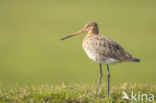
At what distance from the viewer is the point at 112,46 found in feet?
30.1

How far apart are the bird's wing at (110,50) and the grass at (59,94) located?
94cm

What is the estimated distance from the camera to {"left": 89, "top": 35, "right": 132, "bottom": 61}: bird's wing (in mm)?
8969

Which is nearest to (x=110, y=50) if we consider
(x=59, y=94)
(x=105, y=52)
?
(x=105, y=52)

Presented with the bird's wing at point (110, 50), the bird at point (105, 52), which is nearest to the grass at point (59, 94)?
the bird at point (105, 52)

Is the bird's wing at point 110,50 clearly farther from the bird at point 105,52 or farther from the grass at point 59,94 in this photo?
the grass at point 59,94

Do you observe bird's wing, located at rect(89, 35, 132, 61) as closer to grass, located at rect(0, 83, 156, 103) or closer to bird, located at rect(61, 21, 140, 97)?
bird, located at rect(61, 21, 140, 97)

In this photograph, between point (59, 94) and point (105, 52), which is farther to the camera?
point (105, 52)

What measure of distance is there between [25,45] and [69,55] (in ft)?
15.4

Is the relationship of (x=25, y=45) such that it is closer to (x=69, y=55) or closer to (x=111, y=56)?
(x=69, y=55)

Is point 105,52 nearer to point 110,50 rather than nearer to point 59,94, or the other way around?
point 110,50

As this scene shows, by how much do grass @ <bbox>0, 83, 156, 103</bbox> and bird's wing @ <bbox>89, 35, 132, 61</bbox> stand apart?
944 mm

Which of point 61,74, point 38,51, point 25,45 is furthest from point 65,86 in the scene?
point 25,45

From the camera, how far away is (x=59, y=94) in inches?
332

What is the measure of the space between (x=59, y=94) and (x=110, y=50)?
1665 mm
